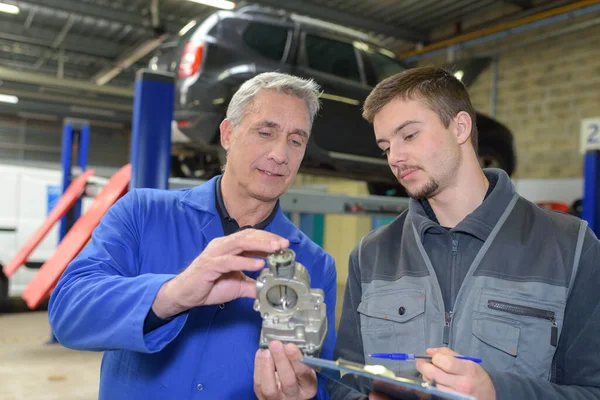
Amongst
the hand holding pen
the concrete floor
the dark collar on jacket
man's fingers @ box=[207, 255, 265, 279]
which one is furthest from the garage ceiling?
the hand holding pen

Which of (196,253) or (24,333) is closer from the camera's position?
(196,253)

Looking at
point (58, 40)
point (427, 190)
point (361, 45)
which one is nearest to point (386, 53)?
point (361, 45)

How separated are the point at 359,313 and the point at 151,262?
0.60m

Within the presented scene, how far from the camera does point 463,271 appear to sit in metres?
1.32

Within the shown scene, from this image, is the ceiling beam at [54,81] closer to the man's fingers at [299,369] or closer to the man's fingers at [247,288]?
the man's fingers at [247,288]

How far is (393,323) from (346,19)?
815 centimetres

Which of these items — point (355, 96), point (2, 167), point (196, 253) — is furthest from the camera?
point (2, 167)

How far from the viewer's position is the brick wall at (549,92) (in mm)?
7789

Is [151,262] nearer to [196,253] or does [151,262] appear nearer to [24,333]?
Result: [196,253]

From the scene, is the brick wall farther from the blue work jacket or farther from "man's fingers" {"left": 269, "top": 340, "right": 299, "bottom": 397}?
"man's fingers" {"left": 269, "top": 340, "right": 299, "bottom": 397}

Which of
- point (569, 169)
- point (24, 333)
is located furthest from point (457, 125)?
point (569, 169)

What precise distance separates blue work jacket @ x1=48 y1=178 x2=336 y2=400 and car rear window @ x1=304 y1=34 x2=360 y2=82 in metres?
2.92

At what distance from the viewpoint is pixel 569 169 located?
7.97 metres

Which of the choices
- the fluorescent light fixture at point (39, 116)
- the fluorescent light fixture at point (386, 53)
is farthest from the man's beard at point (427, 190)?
the fluorescent light fixture at point (39, 116)
